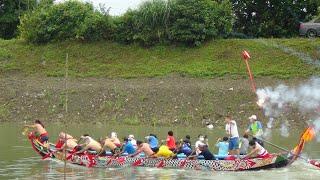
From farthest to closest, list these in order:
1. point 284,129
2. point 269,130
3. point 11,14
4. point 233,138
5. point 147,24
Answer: point 11,14
point 147,24
point 269,130
point 284,129
point 233,138

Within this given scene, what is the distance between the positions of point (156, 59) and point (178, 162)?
21.8m

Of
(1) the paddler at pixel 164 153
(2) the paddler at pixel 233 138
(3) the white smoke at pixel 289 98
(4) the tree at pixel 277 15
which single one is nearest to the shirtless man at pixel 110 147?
(1) the paddler at pixel 164 153

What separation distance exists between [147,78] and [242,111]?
802 cm

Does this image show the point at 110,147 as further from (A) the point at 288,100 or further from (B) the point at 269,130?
(A) the point at 288,100

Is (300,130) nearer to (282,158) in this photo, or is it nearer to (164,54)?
(282,158)

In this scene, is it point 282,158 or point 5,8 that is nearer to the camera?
point 282,158

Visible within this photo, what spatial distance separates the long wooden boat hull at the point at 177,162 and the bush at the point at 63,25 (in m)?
22.8

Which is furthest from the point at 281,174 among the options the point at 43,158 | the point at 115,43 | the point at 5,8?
the point at 5,8

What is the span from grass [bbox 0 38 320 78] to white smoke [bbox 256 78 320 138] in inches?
65.4

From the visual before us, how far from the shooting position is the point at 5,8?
54.5 metres

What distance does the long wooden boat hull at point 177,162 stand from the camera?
20375 millimetres

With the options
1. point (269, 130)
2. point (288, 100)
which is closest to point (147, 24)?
point (288, 100)

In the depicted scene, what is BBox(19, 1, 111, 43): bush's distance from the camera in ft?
149

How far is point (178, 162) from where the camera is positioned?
69.5 ft
